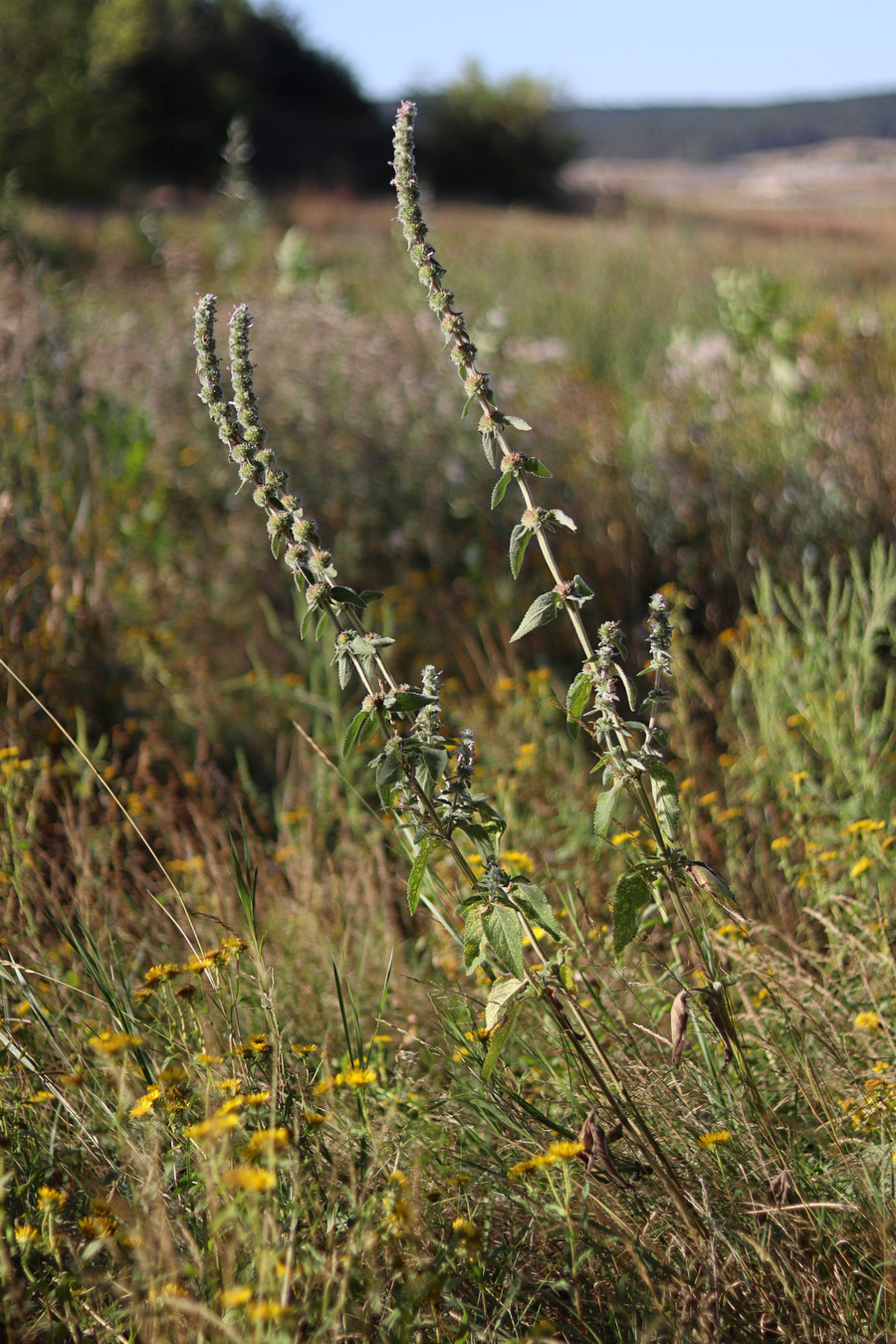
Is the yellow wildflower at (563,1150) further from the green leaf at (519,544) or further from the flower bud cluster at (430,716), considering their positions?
the green leaf at (519,544)

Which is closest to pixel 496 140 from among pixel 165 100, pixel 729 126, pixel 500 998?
pixel 165 100

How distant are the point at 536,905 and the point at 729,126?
1711 inches

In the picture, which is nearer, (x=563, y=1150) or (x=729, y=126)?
(x=563, y=1150)

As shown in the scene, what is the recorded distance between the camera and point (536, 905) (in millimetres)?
1334

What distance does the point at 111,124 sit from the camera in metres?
16.4

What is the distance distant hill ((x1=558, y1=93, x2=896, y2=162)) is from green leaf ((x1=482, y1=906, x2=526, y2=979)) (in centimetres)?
3327

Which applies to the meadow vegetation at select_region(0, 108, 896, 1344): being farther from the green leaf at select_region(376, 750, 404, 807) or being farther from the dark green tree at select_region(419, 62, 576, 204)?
the dark green tree at select_region(419, 62, 576, 204)

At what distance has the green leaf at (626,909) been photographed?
4.42 ft

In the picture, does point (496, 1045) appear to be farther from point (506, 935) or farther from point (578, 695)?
point (578, 695)

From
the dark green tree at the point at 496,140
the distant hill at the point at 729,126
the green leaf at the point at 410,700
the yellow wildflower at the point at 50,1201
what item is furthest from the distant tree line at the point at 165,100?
the yellow wildflower at the point at 50,1201

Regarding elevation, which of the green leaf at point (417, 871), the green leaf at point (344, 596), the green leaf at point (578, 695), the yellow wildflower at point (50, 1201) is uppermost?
the green leaf at point (344, 596)

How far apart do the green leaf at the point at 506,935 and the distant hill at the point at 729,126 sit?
3327cm

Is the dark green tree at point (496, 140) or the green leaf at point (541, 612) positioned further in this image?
the dark green tree at point (496, 140)

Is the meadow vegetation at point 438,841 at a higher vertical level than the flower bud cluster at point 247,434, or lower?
lower
